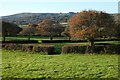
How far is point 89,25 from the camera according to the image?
1625 inches

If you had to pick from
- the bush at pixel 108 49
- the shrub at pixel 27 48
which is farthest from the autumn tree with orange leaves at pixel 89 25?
the shrub at pixel 27 48

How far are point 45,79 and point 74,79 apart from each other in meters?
1.46

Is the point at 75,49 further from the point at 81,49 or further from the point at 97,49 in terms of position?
the point at 97,49

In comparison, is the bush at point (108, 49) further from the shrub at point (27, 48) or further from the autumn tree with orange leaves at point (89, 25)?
the autumn tree with orange leaves at point (89, 25)

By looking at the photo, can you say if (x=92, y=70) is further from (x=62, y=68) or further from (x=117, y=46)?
(x=117, y=46)

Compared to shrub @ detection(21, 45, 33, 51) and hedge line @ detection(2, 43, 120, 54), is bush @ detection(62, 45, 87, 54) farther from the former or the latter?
shrub @ detection(21, 45, 33, 51)

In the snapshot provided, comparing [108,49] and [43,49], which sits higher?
[108,49]

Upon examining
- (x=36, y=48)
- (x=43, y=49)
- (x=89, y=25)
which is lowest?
(x=43, y=49)

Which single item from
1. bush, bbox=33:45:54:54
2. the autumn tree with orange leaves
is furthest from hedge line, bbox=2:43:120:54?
the autumn tree with orange leaves

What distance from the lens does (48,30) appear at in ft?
293

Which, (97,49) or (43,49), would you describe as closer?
(97,49)

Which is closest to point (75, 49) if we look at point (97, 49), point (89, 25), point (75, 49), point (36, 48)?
point (75, 49)

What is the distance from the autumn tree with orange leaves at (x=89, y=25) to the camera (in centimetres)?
4075

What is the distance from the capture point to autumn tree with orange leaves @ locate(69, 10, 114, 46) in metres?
40.8
